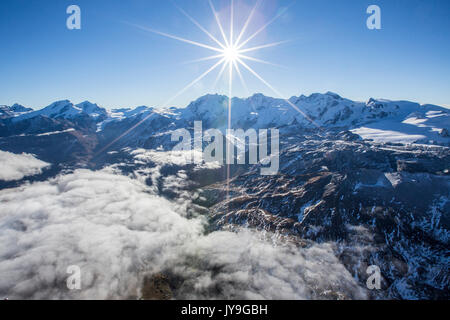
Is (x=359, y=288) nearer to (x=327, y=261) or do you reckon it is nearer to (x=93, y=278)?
(x=327, y=261)

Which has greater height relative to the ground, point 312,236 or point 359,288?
A: point 312,236

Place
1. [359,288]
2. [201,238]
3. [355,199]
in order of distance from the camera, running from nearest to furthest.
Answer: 1. [359,288]
2. [355,199]
3. [201,238]

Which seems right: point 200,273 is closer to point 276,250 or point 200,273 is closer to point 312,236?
point 276,250

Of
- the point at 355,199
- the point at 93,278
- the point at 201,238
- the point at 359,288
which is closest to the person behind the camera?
the point at 359,288

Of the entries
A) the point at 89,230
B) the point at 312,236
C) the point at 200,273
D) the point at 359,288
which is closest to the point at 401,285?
the point at 359,288

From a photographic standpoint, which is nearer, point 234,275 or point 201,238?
point 234,275
